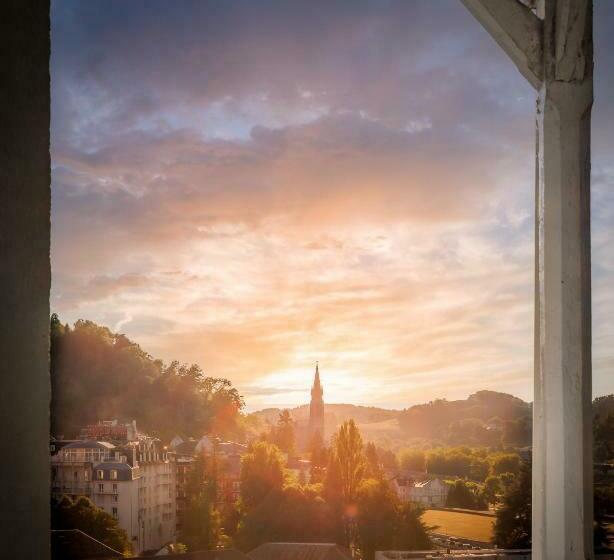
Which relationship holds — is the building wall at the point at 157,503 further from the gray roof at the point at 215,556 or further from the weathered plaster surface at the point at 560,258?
the weathered plaster surface at the point at 560,258

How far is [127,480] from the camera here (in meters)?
2.22

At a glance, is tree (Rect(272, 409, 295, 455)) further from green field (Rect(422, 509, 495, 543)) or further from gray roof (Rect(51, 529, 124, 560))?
gray roof (Rect(51, 529, 124, 560))

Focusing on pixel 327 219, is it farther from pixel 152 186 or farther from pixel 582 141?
pixel 582 141

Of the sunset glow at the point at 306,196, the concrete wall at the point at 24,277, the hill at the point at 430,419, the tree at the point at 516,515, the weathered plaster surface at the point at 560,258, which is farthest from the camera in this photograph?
the hill at the point at 430,419

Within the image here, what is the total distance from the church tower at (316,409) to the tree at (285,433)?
109mm

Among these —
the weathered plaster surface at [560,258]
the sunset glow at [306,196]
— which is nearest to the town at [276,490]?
the sunset glow at [306,196]

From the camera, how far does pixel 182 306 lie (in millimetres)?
2564

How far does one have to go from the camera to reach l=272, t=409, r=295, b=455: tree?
9.00ft

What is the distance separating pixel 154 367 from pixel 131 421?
0.89 ft

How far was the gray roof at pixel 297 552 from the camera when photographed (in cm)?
227

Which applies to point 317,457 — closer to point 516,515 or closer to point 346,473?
point 346,473

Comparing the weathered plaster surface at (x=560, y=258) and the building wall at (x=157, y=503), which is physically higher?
the weathered plaster surface at (x=560, y=258)

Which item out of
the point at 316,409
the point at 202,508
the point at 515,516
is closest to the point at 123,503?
the point at 202,508

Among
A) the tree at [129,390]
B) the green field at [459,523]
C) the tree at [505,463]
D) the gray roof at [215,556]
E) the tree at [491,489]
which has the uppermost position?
the tree at [129,390]
